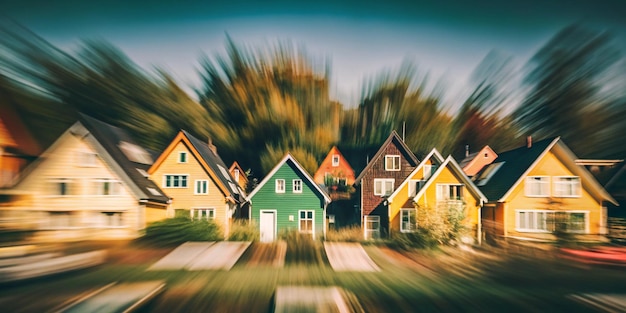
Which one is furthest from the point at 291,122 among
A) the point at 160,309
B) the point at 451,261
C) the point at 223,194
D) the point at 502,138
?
the point at 160,309

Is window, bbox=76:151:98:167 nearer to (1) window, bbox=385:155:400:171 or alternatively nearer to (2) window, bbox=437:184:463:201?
(1) window, bbox=385:155:400:171

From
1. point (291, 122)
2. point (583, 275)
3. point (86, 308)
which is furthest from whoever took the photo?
point (291, 122)

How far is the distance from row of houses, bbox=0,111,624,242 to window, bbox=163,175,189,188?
0.15 feet

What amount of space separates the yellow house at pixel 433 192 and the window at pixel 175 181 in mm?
9514

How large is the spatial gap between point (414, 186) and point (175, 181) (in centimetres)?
1097

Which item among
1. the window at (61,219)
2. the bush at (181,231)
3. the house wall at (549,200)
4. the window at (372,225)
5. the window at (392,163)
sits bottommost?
the window at (372,225)

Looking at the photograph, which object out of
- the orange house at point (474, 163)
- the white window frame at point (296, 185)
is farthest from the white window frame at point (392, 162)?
the white window frame at point (296, 185)

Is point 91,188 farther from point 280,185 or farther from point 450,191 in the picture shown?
point 450,191

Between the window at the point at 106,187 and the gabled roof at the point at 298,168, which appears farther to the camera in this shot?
the gabled roof at the point at 298,168

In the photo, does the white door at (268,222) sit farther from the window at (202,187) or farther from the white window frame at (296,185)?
the window at (202,187)

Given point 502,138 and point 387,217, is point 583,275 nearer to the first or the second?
point 387,217

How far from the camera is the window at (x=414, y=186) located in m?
21.8

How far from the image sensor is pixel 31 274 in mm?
9812

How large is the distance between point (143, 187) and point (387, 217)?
10.7 m
